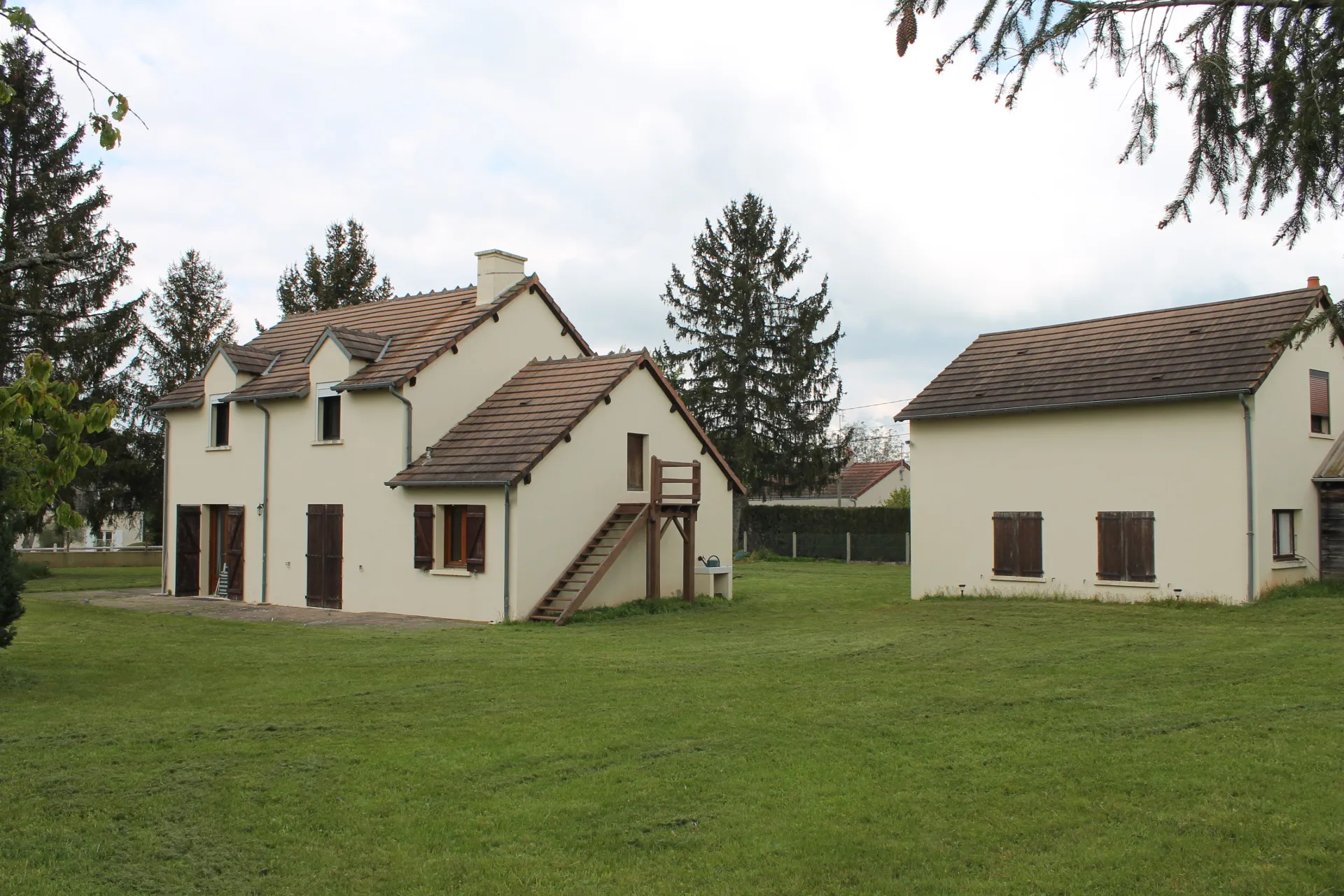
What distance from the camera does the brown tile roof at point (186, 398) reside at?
28109mm

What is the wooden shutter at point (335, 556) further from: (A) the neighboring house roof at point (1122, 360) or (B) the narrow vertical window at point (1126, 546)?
(B) the narrow vertical window at point (1126, 546)

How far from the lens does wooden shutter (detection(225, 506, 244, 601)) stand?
2648cm

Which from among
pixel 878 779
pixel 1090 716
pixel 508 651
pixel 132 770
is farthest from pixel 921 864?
pixel 508 651

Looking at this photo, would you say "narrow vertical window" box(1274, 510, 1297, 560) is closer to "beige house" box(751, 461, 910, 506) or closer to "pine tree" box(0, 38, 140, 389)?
"pine tree" box(0, 38, 140, 389)

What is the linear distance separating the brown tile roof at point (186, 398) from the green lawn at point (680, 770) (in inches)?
542

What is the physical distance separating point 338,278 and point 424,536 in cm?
3218

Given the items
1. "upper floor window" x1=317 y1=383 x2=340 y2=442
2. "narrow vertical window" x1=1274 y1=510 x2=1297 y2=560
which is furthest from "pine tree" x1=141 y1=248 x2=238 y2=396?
"narrow vertical window" x1=1274 y1=510 x2=1297 y2=560

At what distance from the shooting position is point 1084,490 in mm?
23562

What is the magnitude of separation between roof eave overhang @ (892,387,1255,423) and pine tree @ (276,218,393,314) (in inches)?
1266

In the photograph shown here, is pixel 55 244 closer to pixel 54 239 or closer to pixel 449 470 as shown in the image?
pixel 54 239

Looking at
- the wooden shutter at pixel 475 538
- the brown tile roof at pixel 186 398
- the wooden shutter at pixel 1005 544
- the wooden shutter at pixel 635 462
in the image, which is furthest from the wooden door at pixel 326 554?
the wooden shutter at pixel 1005 544

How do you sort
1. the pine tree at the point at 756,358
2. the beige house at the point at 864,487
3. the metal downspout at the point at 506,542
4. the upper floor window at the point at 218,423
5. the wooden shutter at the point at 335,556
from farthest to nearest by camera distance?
the beige house at the point at 864,487 → the pine tree at the point at 756,358 → the upper floor window at the point at 218,423 → the wooden shutter at the point at 335,556 → the metal downspout at the point at 506,542

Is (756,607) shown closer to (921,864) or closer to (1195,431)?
(1195,431)

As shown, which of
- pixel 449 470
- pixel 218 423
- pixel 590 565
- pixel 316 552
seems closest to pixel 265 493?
pixel 316 552
